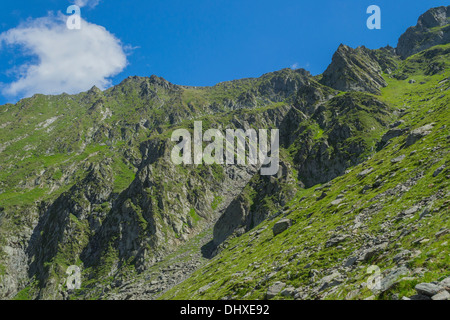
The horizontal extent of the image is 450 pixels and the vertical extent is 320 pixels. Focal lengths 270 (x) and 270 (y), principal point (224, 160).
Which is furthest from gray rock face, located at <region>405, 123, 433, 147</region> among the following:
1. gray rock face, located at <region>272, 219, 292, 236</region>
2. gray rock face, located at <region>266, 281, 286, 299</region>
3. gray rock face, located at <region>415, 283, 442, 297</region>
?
gray rock face, located at <region>415, 283, 442, 297</region>

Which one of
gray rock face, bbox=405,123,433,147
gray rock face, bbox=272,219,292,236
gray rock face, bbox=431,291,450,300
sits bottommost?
gray rock face, bbox=272,219,292,236

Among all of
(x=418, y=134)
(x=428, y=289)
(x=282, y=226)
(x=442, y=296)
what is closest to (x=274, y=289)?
(x=428, y=289)

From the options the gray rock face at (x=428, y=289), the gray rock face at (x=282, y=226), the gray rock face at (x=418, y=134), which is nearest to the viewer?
the gray rock face at (x=428, y=289)

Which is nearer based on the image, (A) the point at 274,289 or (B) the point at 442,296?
(B) the point at 442,296

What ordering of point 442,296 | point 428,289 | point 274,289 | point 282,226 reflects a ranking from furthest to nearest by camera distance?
point 282,226 < point 274,289 < point 428,289 < point 442,296

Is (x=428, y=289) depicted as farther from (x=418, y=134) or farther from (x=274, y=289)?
(x=418, y=134)

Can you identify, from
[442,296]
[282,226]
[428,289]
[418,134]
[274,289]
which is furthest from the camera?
[282,226]

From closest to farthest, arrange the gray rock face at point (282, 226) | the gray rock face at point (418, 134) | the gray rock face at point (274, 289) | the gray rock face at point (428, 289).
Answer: the gray rock face at point (428, 289) → the gray rock face at point (274, 289) → the gray rock face at point (418, 134) → the gray rock face at point (282, 226)

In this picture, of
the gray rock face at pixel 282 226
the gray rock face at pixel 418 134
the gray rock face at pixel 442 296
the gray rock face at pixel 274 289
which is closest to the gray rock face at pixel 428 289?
the gray rock face at pixel 442 296

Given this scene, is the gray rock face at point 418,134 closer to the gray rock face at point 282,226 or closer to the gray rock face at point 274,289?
the gray rock face at point 282,226

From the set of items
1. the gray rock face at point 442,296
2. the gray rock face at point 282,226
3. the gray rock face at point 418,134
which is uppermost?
the gray rock face at point 418,134

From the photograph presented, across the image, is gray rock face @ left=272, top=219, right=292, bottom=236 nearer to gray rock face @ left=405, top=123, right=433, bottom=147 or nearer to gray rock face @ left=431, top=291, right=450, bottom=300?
gray rock face @ left=405, top=123, right=433, bottom=147
